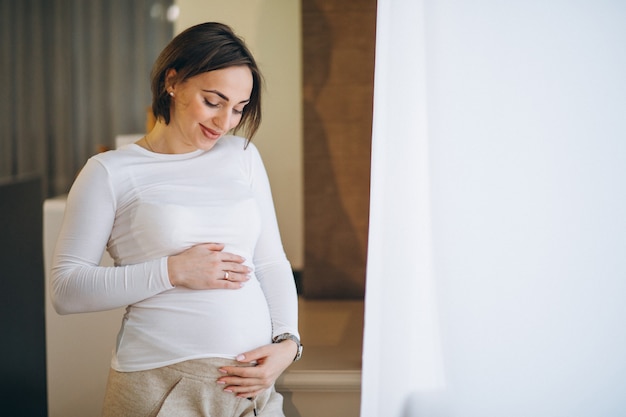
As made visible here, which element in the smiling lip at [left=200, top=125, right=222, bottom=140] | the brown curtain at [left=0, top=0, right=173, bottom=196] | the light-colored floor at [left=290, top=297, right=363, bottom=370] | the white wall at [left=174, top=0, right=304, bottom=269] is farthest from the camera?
the brown curtain at [left=0, top=0, right=173, bottom=196]

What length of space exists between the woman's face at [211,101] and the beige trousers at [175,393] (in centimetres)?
46

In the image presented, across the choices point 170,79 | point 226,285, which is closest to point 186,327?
point 226,285

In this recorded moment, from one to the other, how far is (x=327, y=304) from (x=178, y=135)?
170 centimetres

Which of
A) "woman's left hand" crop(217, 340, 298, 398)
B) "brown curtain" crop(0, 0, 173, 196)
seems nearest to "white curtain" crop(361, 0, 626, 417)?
"woman's left hand" crop(217, 340, 298, 398)

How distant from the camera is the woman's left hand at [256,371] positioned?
1351 millimetres

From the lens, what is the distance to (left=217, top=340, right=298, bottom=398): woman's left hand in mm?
1351

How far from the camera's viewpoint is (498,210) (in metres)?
1.30

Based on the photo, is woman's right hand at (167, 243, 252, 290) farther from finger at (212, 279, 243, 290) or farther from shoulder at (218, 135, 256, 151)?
shoulder at (218, 135, 256, 151)

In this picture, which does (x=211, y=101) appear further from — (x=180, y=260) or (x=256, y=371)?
(x=256, y=371)

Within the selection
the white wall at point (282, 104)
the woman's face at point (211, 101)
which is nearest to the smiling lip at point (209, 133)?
the woman's face at point (211, 101)

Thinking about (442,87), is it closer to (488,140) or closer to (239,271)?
(488,140)

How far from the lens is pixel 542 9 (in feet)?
4.16

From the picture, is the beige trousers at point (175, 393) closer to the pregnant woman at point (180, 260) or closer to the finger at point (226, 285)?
the pregnant woman at point (180, 260)

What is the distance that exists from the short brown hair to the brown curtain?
327 cm
